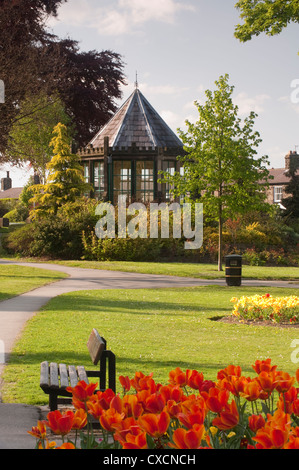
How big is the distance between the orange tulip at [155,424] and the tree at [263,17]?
18.0 metres

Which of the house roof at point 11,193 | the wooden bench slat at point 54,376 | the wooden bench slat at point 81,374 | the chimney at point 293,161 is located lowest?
the wooden bench slat at point 81,374

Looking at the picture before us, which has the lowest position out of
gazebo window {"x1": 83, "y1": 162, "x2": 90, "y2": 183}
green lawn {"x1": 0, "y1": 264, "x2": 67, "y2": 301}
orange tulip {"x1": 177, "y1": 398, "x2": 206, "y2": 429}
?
green lawn {"x1": 0, "y1": 264, "x2": 67, "y2": 301}

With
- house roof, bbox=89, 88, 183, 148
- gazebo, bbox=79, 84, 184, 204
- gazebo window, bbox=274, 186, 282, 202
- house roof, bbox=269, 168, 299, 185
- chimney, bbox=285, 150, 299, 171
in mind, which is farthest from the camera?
gazebo window, bbox=274, 186, 282, 202

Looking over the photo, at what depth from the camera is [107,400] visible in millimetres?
2982

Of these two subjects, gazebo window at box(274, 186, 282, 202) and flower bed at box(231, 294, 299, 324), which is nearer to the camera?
flower bed at box(231, 294, 299, 324)

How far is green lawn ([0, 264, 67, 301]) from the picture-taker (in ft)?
55.2

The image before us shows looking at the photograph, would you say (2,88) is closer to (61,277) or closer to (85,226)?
(61,277)

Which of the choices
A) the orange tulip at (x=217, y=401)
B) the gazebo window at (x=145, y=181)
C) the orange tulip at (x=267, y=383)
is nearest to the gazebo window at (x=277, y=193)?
the gazebo window at (x=145, y=181)

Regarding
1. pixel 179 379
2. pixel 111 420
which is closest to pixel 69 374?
pixel 179 379

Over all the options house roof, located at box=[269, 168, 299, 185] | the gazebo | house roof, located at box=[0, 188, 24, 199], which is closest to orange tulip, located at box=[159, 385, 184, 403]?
the gazebo

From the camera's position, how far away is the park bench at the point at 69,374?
505 cm

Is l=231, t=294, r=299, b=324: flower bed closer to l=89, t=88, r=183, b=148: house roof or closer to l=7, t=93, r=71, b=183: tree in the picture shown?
l=89, t=88, r=183, b=148: house roof

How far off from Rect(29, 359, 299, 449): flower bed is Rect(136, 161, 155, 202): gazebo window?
31.3 metres

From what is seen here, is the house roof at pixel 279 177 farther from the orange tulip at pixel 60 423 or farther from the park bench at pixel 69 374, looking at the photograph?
the orange tulip at pixel 60 423
